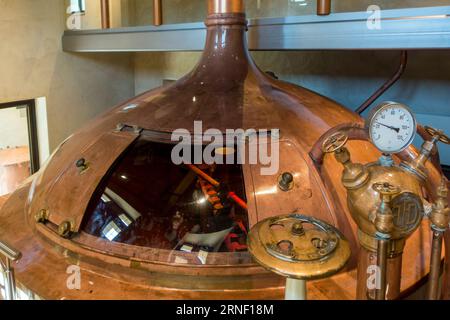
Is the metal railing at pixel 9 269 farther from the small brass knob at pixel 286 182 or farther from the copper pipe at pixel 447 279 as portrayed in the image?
the copper pipe at pixel 447 279

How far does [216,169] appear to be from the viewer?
4.56 feet

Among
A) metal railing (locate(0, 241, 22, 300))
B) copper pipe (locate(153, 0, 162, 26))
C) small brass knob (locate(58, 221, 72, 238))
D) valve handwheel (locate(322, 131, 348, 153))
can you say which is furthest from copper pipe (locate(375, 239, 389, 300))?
copper pipe (locate(153, 0, 162, 26))

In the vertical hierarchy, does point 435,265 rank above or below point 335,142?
below

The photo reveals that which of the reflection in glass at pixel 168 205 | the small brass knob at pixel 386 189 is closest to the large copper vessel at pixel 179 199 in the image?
the reflection in glass at pixel 168 205

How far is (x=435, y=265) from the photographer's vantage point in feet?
3.46

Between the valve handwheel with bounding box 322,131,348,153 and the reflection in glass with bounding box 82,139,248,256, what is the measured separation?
318 millimetres

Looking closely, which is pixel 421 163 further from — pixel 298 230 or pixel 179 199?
pixel 179 199

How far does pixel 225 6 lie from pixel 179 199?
0.82 metres

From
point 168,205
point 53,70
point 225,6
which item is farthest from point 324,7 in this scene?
point 53,70

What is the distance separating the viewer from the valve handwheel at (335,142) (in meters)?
1.12

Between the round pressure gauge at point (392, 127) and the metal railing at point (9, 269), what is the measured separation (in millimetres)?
1176
